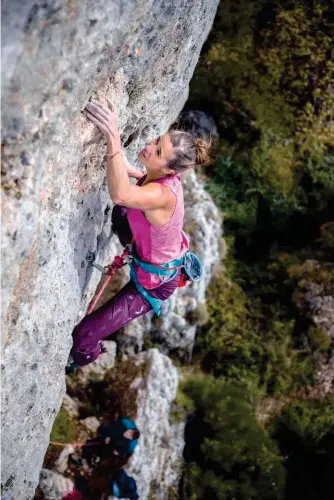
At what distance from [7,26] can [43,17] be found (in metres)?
0.22

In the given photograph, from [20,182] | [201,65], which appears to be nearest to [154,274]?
[20,182]

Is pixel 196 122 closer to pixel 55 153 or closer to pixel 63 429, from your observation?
pixel 63 429

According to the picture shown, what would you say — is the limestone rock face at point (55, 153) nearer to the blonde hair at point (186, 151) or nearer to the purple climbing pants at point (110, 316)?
the purple climbing pants at point (110, 316)

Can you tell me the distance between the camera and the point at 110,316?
5316mm

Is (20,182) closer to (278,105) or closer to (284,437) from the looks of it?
(284,437)

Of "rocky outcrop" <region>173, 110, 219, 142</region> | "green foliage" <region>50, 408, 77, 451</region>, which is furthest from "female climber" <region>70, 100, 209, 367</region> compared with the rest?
"rocky outcrop" <region>173, 110, 219, 142</region>

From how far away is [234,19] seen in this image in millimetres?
12320

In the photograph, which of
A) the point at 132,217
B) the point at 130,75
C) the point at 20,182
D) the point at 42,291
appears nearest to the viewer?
the point at 20,182

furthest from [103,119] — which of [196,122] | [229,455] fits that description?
[196,122]

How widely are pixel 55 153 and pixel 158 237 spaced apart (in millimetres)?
1565

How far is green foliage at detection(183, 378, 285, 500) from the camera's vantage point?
7715mm

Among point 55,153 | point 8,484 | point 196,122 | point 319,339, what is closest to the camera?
point 55,153

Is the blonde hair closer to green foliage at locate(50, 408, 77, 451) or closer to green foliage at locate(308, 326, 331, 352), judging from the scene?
green foliage at locate(50, 408, 77, 451)

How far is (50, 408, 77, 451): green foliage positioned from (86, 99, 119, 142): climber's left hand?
15.5ft
